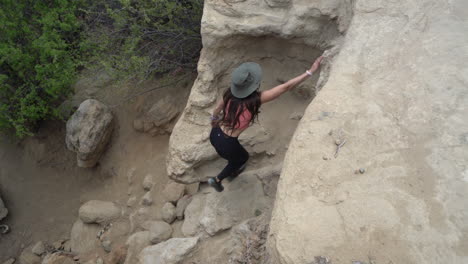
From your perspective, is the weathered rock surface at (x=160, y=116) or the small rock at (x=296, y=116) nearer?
the small rock at (x=296, y=116)

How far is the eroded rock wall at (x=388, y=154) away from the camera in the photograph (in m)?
1.55

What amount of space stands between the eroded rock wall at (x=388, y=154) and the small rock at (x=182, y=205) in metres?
2.51

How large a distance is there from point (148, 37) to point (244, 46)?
83.6 inches

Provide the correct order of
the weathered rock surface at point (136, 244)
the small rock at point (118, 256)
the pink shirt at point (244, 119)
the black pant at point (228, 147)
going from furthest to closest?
the small rock at point (118, 256) → the weathered rock surface at point (136, 244) → the black pant at point (228, 147) → the pink shirt at point (244, 119)

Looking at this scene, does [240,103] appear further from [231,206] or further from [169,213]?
[169,213]

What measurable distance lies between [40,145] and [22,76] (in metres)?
1.51

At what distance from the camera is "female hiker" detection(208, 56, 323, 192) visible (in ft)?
7.93

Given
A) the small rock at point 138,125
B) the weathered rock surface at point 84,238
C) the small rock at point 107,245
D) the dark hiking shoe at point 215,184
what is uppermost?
the dark hiking shoe at point 215,184

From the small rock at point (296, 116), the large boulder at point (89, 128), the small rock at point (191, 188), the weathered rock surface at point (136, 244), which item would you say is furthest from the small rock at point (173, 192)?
the small rock at point (296, 116)

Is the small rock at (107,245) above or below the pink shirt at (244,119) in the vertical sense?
below

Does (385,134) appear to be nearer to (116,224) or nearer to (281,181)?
(281,181)

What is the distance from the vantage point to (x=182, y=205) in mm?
4203

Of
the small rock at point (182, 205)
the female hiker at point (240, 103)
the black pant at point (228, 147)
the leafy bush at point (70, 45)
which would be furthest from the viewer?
the leafy bush at point (70, 45)

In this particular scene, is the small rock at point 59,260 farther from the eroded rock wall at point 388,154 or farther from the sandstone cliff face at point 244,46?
the eroded rock wall at point 388,154
